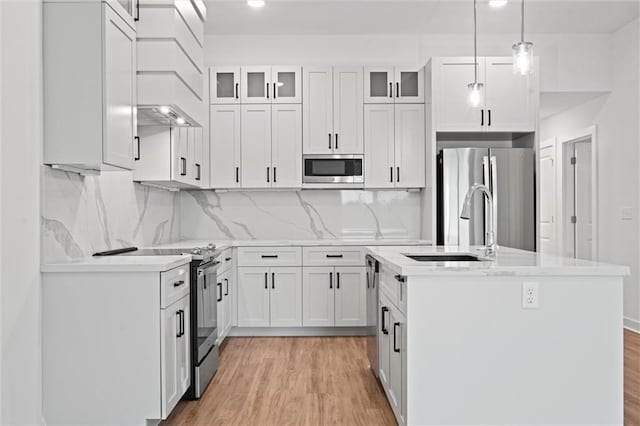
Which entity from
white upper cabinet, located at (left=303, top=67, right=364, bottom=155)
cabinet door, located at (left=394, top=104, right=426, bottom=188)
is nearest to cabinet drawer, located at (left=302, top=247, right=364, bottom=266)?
cabinet door, located at (left=394, top=104, right=426, bottom=188)

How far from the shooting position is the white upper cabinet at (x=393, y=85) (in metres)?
4.98

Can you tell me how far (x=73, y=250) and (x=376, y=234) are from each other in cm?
314

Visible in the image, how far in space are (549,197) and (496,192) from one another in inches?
99.4

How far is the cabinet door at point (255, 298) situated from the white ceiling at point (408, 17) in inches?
93.3

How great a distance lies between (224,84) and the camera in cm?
501

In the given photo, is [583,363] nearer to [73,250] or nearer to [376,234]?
[73,250]

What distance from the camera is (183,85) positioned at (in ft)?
11.0

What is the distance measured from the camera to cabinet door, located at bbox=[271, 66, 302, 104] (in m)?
4.98

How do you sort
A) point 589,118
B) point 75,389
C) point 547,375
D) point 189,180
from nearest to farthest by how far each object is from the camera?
point 547,375
point 75,389
point 189,180
point 589,118

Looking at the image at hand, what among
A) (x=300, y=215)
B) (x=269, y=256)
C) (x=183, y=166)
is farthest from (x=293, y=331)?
(x=183, y=166)

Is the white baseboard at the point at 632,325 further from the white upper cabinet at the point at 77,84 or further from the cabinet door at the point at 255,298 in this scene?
the white upper cabinet at the point at 77,84

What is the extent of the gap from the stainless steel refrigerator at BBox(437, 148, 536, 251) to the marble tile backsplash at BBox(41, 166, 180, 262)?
2657 millimetres

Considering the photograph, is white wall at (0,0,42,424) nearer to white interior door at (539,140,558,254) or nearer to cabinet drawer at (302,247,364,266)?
cabinet drawer at (302,247,364,266)

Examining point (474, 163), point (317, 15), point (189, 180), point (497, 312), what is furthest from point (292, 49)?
point (497, 312)
